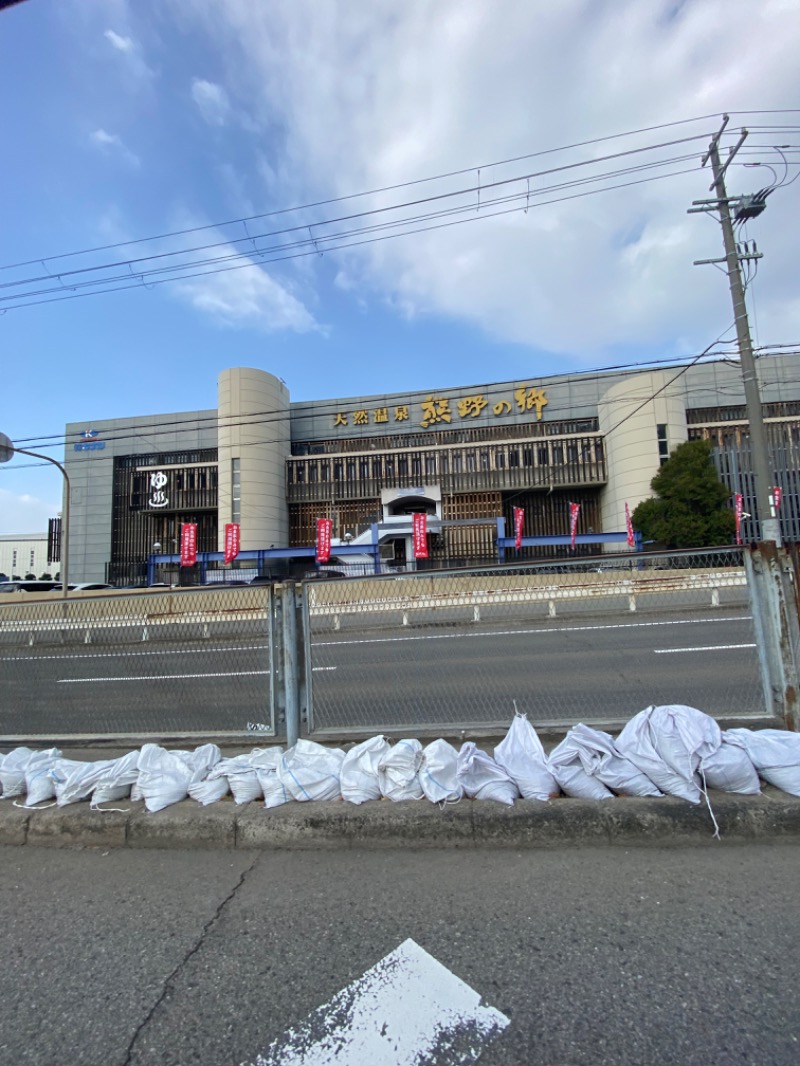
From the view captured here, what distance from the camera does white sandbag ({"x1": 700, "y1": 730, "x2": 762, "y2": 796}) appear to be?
3.32 metres

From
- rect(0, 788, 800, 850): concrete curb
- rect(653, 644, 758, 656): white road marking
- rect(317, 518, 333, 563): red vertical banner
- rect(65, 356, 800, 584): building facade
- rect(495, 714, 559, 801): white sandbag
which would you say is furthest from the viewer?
rect(65, 356, 800, 584): building facade

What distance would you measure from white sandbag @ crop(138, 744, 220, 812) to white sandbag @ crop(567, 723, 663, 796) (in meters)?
2.51

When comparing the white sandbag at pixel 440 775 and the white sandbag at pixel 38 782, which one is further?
the white sandbag at pixel 38 782

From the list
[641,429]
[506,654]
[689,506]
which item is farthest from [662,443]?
[506,654]

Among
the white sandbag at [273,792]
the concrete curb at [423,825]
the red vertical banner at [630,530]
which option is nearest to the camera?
the concrete curb at [423,825]

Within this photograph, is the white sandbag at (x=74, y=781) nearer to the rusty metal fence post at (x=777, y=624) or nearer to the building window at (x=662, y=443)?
the rusty metal fence post at (x=777, y=624)

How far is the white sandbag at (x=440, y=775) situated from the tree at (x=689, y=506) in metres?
37.1

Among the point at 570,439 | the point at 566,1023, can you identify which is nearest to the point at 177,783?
the point at 566,1023

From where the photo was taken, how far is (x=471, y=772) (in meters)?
3.51

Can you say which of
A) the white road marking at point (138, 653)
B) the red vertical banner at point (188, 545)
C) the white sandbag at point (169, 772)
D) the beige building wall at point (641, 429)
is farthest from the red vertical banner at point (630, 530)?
the white sandbag at point (169, 772)

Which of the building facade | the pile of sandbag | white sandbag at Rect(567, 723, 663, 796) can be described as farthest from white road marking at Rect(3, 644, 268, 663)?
the building facade

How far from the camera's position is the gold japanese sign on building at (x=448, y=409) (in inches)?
2016

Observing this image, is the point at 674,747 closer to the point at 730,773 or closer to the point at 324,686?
the point at 730,773

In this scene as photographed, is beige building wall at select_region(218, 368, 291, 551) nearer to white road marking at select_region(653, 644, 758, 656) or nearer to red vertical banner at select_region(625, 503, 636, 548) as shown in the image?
red vertical banner at select_region(625, 503, 636, 548)
